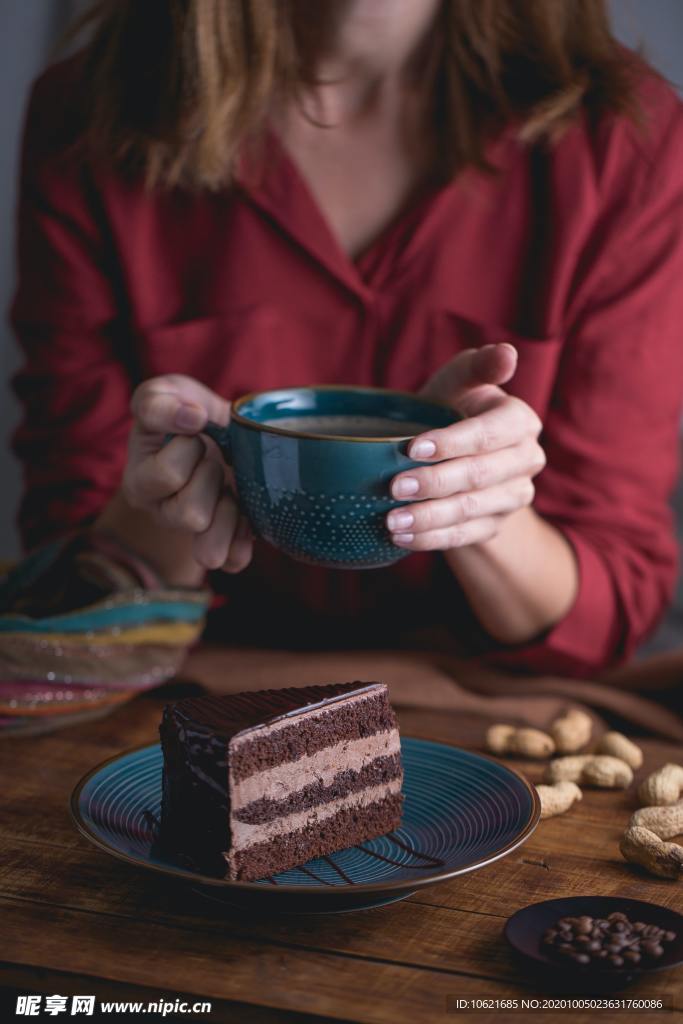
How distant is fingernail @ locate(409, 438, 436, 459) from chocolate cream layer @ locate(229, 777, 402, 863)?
10.1 inches

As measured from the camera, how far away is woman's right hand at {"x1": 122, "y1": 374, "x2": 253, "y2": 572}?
0.96m

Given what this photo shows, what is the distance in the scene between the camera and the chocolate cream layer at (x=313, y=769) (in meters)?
0.81

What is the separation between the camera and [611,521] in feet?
4.61

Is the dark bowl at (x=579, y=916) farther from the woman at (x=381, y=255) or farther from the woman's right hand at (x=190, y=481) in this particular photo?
the woman at (x=381, y=255)

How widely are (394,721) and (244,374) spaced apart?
2.11 feet

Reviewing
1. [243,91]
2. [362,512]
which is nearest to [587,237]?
[243,91]

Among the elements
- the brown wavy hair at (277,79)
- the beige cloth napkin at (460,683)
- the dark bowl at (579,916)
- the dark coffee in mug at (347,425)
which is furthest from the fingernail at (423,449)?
the brown wavy hair at (277,79)

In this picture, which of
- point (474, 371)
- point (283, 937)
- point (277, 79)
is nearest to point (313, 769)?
point (283, 937)

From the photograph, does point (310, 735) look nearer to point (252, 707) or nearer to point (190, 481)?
point (252, 707)

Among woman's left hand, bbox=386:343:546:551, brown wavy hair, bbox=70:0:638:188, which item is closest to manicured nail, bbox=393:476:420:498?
woman's left hand, bbox=386:343:546:551

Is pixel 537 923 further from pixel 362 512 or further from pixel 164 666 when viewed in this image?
pixel 164 666

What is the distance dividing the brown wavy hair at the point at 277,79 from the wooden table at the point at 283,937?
0.81 m

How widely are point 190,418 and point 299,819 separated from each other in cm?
34

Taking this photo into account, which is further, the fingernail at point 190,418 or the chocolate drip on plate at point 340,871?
the fingernail at point 190,418
